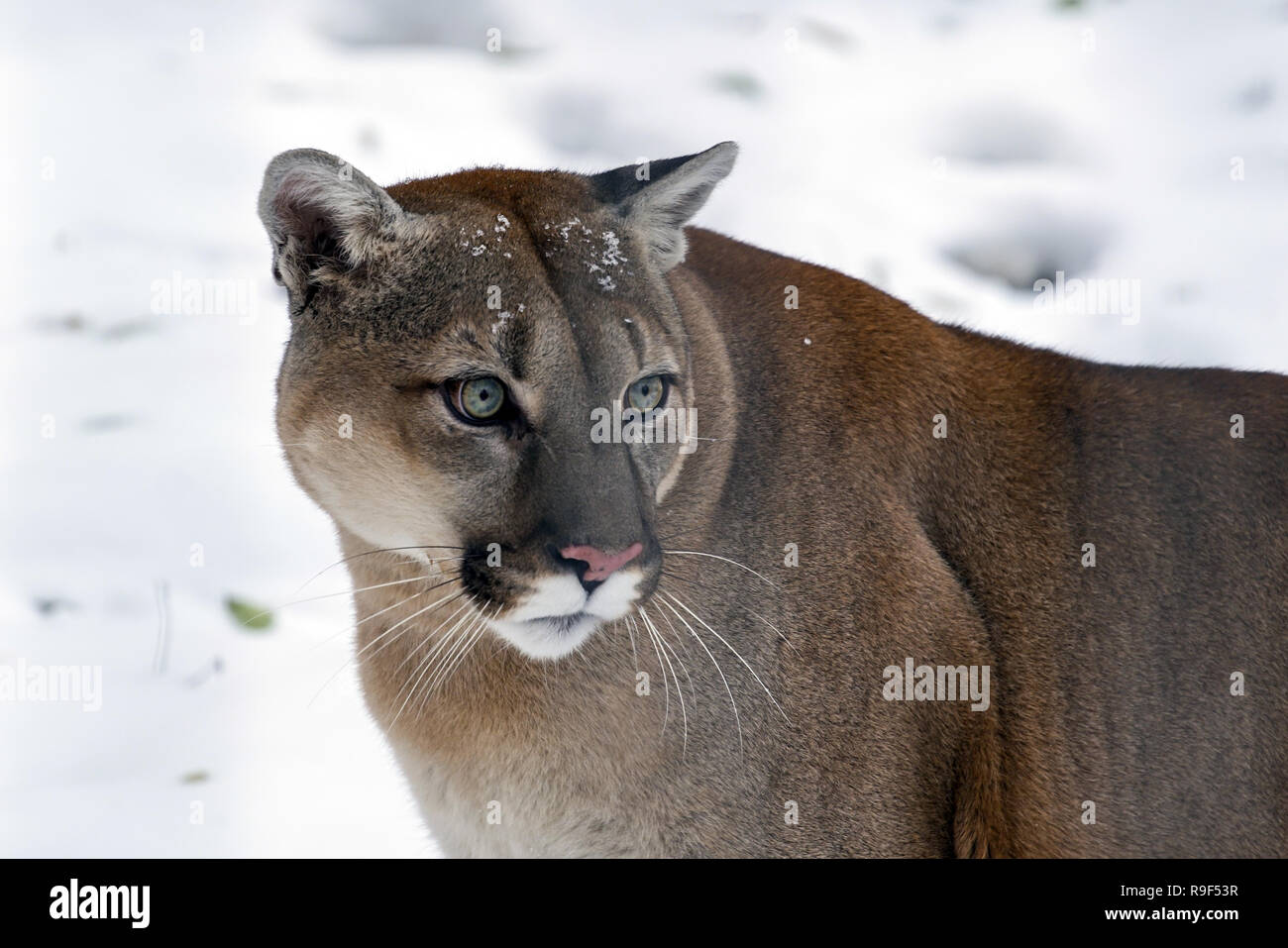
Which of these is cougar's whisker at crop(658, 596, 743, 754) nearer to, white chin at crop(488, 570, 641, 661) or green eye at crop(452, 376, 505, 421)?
white chin at crop(488, 570, 641, 661)

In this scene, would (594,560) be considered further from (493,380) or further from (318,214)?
(318,214)

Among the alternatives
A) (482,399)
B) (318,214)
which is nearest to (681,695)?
(482,399)

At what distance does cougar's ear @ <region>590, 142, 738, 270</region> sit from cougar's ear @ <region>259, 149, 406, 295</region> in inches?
23.9

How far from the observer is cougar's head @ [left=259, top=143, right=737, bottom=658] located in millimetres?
3105

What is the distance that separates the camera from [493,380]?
3.17m

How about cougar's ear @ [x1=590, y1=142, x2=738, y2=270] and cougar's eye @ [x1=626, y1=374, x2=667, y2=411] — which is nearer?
cougar's eye @ [x1=626, y1=374, x2=667, y2=411]

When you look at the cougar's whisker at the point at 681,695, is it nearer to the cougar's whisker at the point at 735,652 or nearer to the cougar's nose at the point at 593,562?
the cougar's whisker at the point at 735,652

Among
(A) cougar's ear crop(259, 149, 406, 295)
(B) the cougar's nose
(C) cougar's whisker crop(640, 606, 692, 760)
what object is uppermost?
(A) cougar's ear crop(259, 149, 406, 295)

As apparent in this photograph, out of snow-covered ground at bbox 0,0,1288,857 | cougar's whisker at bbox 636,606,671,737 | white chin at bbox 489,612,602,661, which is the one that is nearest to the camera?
white chin at bbox 489,612,602,661

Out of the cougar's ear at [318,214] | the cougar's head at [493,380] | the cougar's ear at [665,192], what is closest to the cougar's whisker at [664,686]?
the cougar's head at [493,380]

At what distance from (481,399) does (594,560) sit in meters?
0.46

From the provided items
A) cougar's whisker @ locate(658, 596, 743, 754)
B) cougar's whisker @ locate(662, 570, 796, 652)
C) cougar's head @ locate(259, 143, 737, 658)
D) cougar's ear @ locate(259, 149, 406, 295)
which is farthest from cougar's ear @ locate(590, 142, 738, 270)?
cougar's whisker @ locate(658, 596, 743, 754)

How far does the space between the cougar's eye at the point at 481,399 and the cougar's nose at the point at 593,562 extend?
379 millimetres

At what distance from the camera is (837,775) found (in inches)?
135
